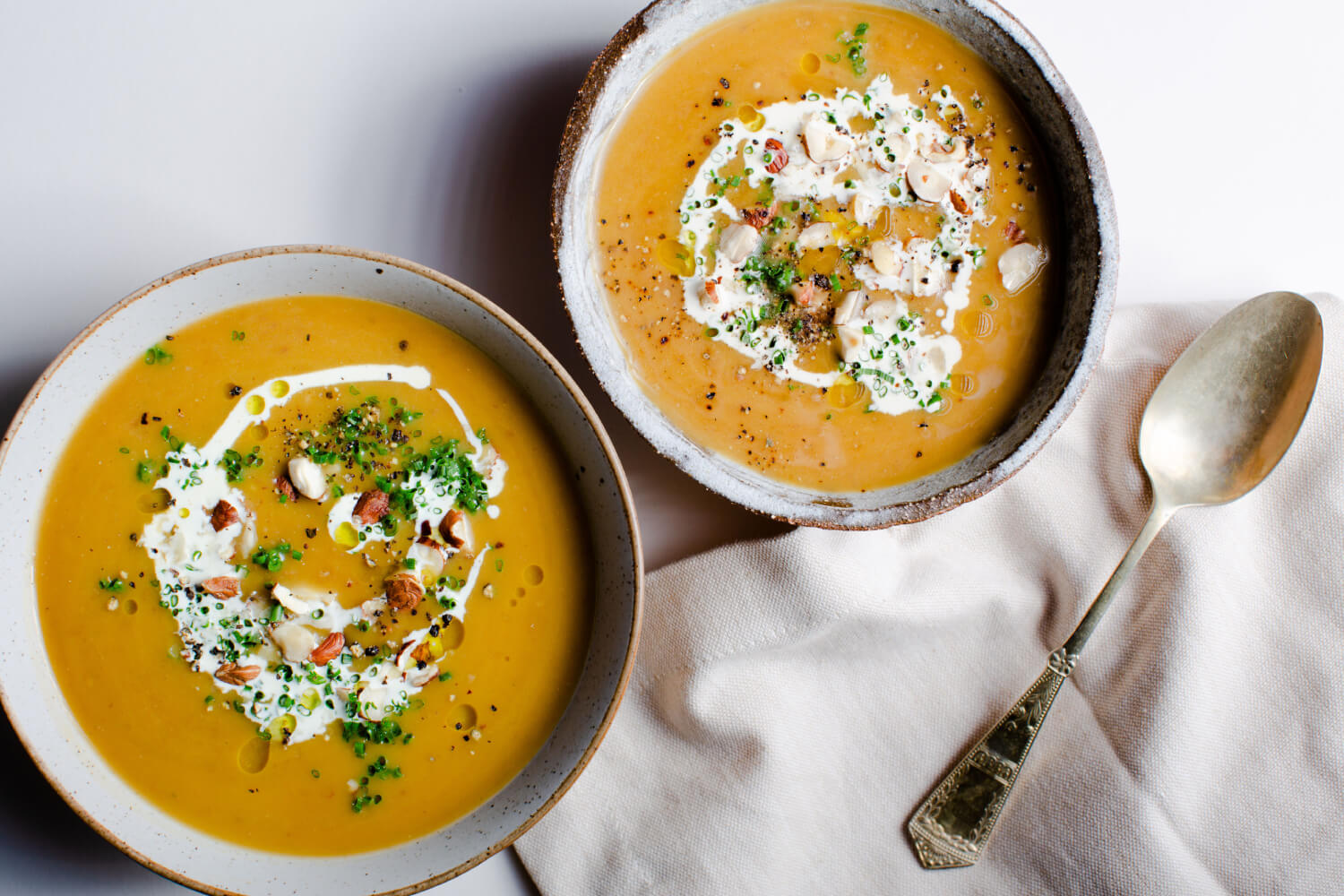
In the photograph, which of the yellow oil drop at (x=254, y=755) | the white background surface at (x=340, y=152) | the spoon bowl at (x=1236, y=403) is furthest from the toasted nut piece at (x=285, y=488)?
the spoon bowl at (x=1236, y=403)

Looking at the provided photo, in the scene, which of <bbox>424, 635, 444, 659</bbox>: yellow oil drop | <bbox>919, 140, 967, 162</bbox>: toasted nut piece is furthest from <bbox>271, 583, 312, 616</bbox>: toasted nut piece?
<bbox>919, 140, 967, 162</bbox>: toasted nut piece

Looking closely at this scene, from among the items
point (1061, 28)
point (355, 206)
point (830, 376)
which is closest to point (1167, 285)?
point (1061, 28)

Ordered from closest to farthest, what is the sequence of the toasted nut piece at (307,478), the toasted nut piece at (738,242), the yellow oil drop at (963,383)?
the toasted nut piece at (307,478) < the toasted nut piece at (738,242) < the yellow oil drop at (963,383)

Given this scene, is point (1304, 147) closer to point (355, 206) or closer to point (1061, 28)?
point (1061, 28)

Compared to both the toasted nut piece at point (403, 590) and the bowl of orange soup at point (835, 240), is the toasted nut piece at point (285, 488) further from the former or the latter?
the bowl of orange soup at point (835, 240)

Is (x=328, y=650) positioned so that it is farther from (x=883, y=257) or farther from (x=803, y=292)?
(x=883, y=257)

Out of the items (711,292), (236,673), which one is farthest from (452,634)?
(711,292)

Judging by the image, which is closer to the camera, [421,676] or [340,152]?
[421,676]

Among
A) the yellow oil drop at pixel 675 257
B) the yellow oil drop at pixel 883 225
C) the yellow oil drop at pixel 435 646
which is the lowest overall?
the yellow oil drop at pixel 435 646
